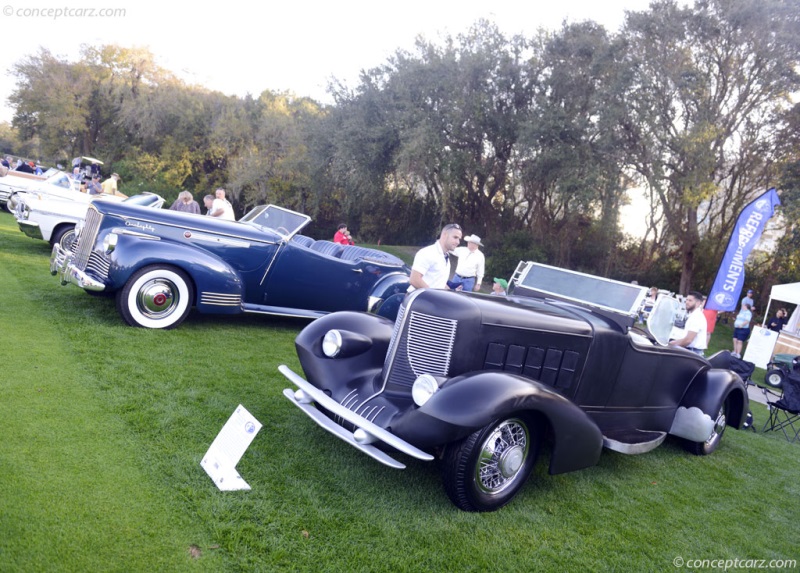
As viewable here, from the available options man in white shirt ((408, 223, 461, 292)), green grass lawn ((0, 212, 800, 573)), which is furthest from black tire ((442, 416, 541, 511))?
man in white shirt ((408, 223, 461, 292))

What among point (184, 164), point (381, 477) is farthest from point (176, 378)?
point (184, 164)

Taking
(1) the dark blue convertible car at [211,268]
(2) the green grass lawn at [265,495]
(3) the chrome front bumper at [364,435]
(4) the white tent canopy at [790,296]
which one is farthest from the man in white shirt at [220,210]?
(4) the white tent canopy at [790,296]

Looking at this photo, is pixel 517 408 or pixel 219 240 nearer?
pixel 517 408

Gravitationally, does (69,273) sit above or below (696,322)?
below

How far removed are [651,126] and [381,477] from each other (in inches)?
644

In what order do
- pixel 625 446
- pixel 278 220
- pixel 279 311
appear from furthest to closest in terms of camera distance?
1. pixel 278 220
2. pixel 279 311
3. pixel 625 446

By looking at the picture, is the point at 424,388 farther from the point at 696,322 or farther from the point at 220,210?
the point at 220,210

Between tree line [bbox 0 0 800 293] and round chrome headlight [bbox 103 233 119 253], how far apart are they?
46.0ft

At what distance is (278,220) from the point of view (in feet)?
24.2

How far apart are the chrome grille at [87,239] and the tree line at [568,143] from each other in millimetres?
13794

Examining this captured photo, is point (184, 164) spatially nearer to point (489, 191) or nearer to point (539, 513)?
point (489, 191)

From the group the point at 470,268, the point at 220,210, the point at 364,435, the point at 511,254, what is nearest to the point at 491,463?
the point at 364,435

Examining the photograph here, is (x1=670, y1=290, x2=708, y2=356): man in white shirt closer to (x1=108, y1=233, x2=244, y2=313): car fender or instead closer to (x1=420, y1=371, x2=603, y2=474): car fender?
(x1=420, y1=371, x2=603, y2=474): car fender

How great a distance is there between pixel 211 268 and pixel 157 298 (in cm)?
66
